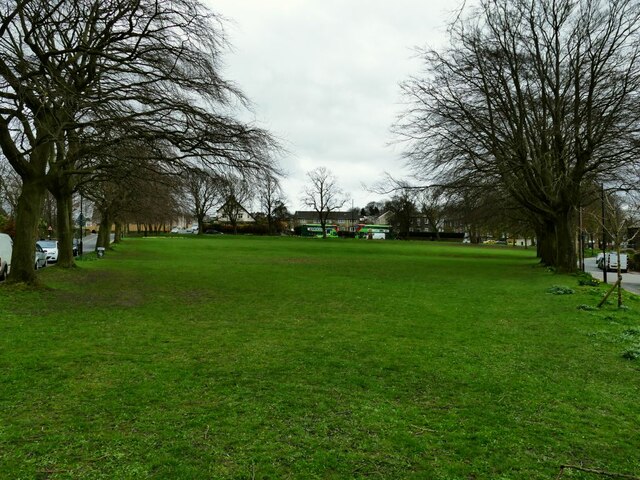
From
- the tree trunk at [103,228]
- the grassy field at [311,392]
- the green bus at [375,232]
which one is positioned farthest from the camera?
the green bus at [375,232]

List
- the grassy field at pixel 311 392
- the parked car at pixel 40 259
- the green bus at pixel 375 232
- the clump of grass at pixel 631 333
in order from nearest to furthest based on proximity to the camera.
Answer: the grassy field at pixel 311 392, the clump of grass at pixel 631 333, the parked car at pixel 40 259, the green bus at pixel 375 232

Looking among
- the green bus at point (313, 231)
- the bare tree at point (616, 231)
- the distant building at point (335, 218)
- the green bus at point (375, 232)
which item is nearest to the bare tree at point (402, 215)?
the green bus at point (375, 232)

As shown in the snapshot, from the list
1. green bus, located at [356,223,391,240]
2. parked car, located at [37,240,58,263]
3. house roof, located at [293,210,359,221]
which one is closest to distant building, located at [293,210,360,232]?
house roof, located at [293,210,359,221]

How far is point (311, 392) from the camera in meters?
6.10

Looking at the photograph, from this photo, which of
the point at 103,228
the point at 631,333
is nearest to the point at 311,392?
the point at 631,333

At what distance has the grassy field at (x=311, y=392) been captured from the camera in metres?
4.23

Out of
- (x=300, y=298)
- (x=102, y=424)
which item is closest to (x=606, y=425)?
(x=102, y=424)

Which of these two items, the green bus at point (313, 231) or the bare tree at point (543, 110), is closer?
the bare tree at point (543, 110)

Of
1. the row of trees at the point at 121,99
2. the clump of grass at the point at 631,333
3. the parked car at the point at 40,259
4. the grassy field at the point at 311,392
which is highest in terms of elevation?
the row of trees at the point at 121,99

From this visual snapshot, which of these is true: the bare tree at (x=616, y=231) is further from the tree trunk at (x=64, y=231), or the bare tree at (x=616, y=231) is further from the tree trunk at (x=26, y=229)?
the tree trunk at (x=64, y=231)

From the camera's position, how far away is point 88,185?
29297 millimetres

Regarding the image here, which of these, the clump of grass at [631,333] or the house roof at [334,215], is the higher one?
the house roof at [334,215]

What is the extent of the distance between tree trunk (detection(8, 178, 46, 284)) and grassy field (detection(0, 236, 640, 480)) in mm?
2344

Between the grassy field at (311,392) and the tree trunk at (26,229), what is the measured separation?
2.34 m
